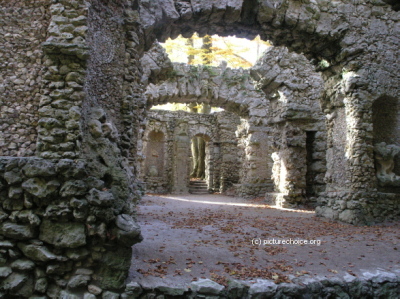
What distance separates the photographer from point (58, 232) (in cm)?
316

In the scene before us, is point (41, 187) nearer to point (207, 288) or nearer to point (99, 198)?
point (99, 198)

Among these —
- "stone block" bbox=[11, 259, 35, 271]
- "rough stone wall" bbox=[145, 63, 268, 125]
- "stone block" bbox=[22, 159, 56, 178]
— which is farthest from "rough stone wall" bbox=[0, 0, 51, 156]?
"rough stone wall" bbox=[145, 63, 268, 125]

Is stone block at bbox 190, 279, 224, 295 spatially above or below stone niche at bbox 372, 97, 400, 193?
below

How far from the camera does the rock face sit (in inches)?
124

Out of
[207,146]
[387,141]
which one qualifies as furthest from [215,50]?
[387,141]

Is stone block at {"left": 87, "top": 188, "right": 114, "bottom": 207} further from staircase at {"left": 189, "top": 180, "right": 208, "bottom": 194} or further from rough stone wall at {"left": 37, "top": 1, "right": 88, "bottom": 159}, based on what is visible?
staircase at {"left": 189, "top": 180, "right": 208, "bottom": 194}

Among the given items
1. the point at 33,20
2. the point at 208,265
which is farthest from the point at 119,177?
the point at 33,20

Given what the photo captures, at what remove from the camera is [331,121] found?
340 inches

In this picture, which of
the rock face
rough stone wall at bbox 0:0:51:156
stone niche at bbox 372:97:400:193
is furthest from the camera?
stone niche at bbox 372:97:400:193

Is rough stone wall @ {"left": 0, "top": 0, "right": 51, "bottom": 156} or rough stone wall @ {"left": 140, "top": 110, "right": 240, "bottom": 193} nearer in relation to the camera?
rough stone wall @ {"left": 0, "top": 0, "right": 51, "bottom": 156}

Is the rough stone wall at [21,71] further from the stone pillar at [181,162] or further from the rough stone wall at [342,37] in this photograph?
the stone pillar at [181,162]

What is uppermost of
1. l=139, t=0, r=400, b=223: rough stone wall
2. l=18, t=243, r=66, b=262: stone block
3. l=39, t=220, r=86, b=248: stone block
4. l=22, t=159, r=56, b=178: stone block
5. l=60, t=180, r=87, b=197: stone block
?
l=139, t=0, r=400, b=223: rough stone wall

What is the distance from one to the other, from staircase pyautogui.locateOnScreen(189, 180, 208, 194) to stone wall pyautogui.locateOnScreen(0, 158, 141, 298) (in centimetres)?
1505

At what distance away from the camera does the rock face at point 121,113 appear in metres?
3.16
